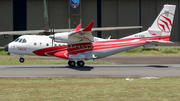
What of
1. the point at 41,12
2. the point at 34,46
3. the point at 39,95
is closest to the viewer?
the point at 39,95

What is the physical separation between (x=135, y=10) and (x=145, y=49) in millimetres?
15860

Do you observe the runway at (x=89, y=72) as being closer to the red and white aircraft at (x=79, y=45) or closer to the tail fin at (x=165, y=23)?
the red and white aircraft at (x=79, y=45)

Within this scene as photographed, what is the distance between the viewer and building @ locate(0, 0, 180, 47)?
59.8 m

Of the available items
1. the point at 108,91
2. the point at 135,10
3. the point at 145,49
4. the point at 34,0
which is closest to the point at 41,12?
the point at 34,0

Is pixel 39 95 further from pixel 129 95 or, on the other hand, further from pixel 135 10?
pixel 135 10

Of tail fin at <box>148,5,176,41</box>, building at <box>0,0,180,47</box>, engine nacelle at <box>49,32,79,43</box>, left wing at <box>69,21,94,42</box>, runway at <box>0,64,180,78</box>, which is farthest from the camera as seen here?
building at <box>0,0,180,47</box>

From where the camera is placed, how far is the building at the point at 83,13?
196ft

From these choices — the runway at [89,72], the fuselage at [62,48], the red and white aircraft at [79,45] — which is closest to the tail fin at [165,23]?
the red and white aircraft at [79,45]

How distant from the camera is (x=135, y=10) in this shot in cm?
6094

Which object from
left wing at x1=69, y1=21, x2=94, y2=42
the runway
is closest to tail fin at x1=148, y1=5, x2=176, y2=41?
the runway

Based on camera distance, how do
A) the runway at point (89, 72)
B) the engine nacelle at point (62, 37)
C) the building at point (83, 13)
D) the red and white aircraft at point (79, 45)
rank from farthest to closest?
the building at point (83, 13), the red and white aircraft at point (79, 45), the engine nacelle at point (62, 37), the runway at point (89, 72)

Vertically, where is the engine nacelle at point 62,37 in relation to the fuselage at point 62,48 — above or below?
above

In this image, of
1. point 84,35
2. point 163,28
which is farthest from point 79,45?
point 163,28

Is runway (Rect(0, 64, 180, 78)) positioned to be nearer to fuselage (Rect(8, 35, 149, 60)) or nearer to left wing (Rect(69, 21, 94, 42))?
fuselage (Rect(8, 35, 149, 60))
